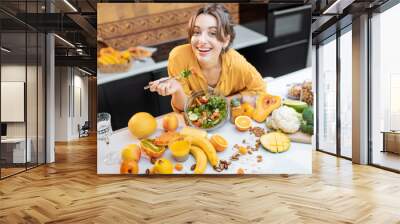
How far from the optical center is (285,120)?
635 cm

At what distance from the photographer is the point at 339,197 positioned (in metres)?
4.87

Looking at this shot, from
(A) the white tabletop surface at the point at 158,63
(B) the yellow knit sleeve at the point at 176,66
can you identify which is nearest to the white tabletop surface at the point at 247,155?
(B) the yellow knit sleeve at the point at 176,66

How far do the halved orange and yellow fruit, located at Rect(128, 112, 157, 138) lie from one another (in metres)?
1.29

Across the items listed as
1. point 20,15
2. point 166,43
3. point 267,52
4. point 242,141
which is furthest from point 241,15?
point 20,15

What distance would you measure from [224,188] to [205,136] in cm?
106

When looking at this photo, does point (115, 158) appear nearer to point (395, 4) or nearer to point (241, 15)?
point (241, 15)

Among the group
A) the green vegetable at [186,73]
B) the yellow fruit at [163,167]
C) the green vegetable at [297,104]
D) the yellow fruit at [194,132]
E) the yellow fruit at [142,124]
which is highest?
the green vegetable at [186,73]

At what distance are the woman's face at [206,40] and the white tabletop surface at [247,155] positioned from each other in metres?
0.98

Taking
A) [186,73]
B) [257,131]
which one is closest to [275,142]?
[257,131]

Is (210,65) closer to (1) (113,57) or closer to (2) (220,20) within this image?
(2) (220,20)

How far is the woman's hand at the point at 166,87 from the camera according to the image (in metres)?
6.36

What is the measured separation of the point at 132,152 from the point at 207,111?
4.40ft

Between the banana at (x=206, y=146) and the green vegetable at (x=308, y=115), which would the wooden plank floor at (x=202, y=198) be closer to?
the banana at (x=206, y=146)

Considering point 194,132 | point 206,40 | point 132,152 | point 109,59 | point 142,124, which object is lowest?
point 132,152
